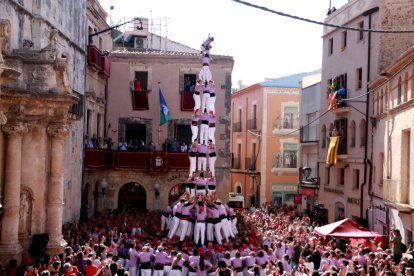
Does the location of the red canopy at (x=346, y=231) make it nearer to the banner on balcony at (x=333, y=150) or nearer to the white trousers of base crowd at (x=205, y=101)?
the white trousers of base crowd at (x=205, y=101)

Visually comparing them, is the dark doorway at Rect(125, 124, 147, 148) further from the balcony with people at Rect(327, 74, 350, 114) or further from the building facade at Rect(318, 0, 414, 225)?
the balcony with people at Rect(327, 74, 350, 114)

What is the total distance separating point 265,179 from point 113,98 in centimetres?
1644

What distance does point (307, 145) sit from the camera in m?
42.0

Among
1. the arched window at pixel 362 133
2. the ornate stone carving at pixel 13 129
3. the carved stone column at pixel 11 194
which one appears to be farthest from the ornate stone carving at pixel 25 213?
the arched window at pixel 362 133

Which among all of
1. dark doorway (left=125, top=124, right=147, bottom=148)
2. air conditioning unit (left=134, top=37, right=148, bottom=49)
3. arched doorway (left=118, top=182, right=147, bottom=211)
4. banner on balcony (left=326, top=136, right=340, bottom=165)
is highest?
air conditioning unit (left=134, top=37, right=148, bottom=49)

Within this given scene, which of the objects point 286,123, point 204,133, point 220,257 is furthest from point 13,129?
point 286,123

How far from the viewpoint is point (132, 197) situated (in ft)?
125

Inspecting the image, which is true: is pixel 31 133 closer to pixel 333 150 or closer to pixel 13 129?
pixel 13 129

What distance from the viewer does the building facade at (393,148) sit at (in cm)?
2380

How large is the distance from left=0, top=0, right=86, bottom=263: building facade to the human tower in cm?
680

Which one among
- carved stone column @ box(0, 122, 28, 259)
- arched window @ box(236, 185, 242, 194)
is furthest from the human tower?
arched window @ box(236, 185, 242, 194)

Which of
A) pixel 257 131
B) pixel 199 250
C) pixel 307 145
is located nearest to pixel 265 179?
pixel 257 131

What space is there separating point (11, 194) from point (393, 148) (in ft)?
51.0

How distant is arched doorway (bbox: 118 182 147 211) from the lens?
38.1 meters
